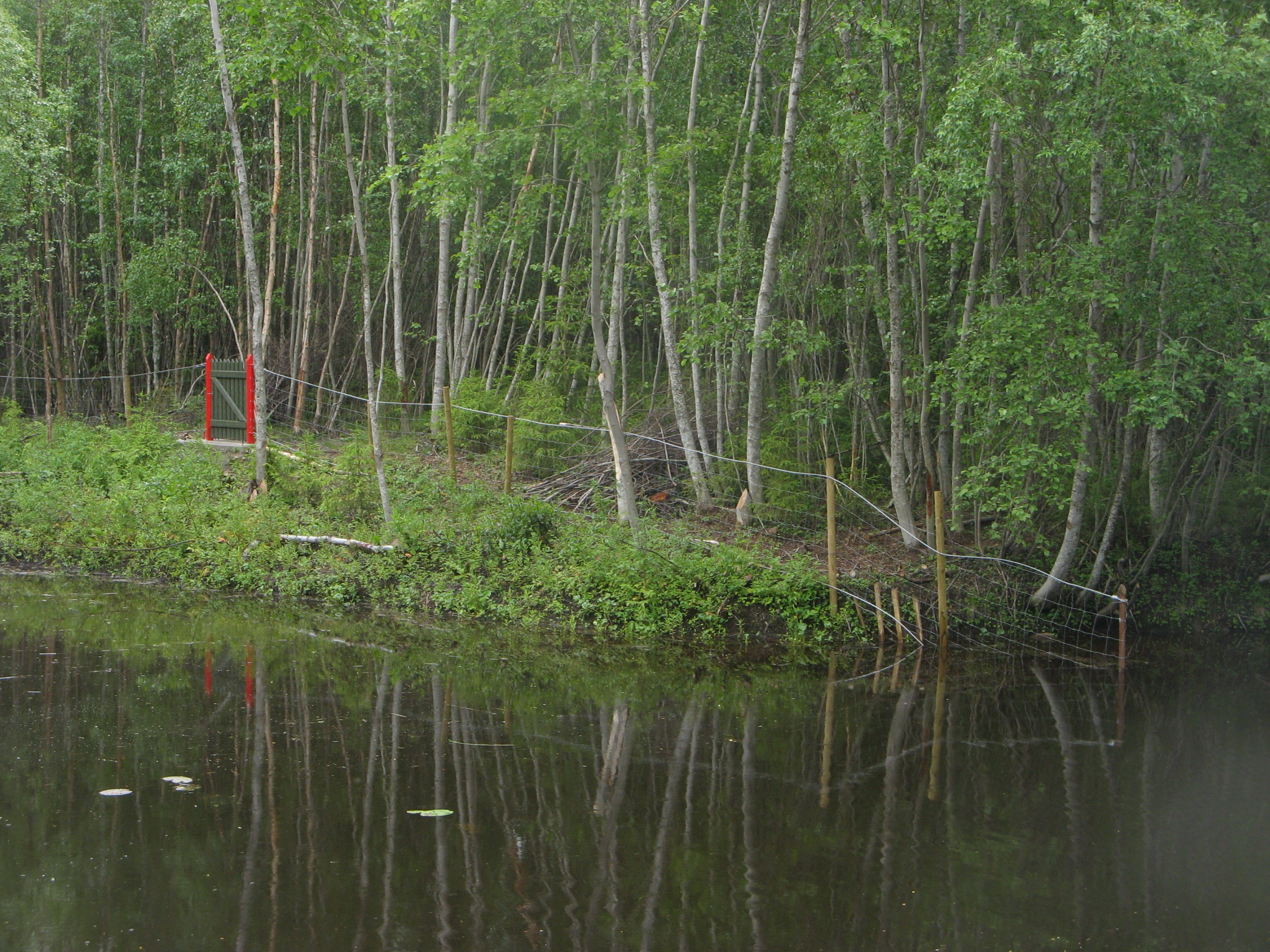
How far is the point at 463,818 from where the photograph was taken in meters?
5.89

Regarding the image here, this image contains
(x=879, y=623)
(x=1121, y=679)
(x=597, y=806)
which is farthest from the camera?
(x=879, y=623)

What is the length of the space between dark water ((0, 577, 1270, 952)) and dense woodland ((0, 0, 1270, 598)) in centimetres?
335

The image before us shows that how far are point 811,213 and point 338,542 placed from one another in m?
7.57

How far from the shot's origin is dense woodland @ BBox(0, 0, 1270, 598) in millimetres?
10359

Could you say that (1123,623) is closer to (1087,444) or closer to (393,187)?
(1087,444)

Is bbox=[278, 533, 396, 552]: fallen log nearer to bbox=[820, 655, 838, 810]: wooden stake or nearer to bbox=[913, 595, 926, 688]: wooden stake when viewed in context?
bbox=[820, 655, 838, 810]: wooden stake

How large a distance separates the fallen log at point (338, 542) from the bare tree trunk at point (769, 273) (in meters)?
4.35

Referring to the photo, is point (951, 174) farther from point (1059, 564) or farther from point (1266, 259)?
point (1059, 564)

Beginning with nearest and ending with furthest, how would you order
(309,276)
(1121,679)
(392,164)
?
1. (1121,679)
2. (392,164)
3. (309,276)

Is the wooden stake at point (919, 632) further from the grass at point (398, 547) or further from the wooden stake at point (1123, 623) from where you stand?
the wooden stake at point (1123, 623)

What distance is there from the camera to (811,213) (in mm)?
14750

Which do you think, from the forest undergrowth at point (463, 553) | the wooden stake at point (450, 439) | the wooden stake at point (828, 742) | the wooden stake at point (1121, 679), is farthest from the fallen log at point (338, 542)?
the wooden stake at point (1121, 679)

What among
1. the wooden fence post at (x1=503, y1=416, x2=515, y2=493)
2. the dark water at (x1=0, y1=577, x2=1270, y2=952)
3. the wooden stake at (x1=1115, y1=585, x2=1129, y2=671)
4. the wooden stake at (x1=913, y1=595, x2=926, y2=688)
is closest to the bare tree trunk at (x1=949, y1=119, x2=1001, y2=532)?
the wooden stake at (x1=913, y1=595, x2=926, y2=688)

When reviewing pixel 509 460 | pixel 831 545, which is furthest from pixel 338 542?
pixel 831 545
